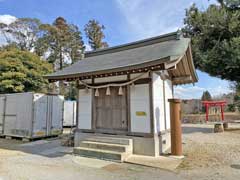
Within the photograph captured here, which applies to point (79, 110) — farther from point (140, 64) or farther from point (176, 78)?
point (176, 78)

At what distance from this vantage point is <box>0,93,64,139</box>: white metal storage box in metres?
8.59

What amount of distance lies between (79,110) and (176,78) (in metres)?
4.25

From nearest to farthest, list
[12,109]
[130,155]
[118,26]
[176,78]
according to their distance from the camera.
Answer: [130,155], [176,78], [12,109], [118,26]

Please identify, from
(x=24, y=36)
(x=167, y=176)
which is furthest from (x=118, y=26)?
(x=24, y=36)

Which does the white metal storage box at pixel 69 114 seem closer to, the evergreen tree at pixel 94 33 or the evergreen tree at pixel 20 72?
the evergreen tree at pixel 20 72

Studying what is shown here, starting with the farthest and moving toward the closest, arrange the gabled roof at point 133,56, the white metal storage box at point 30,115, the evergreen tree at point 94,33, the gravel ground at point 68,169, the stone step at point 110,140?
the evergreen tree at point 94,33, the white metal storage box at point 30,115, the stone step at point 110,140, the gabled roof at point 133,56, the gravel ground at point 68,169

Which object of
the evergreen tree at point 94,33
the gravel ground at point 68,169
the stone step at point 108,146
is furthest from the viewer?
the evergreen tree at point 94,33

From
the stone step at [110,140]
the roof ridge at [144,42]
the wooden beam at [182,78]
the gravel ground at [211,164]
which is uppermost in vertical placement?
the roof ridge at [144,42]

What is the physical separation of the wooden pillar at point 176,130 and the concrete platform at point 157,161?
1.11 ft

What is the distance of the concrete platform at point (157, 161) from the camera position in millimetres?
4490

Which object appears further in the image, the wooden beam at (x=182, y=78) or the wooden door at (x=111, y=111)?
the wooden beam at (x=182, y=78)

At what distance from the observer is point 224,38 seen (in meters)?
10.3

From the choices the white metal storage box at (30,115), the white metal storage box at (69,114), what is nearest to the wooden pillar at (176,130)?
the white metal storage box at (30,115)

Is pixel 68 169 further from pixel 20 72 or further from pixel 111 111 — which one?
pixel 20 72
